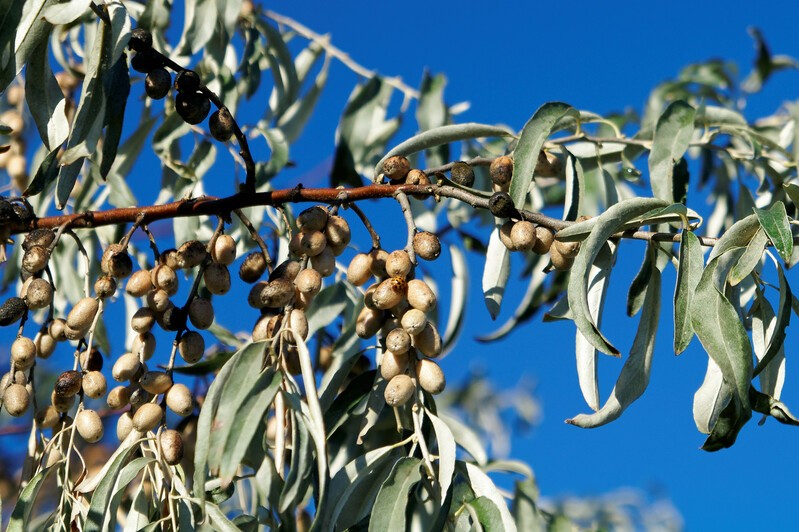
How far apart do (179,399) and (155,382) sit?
0.04m

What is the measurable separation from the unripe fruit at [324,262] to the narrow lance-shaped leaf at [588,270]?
33cm

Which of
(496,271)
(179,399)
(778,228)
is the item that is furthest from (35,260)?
(778,228)

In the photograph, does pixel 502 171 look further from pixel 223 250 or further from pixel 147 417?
pixel 147 417

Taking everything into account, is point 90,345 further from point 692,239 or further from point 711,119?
point 711,119

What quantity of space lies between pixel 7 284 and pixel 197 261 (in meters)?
0.97

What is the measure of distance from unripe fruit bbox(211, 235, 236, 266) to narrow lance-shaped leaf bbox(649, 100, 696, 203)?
69 centimetres

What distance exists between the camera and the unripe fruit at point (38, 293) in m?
1.27

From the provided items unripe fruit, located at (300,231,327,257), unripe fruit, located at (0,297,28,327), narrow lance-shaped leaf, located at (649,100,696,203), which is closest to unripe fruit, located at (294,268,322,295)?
unripe fruit, located at (300,231,327,257)

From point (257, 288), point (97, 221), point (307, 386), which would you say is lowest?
point (307, 386)

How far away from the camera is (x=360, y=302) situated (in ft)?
5.67

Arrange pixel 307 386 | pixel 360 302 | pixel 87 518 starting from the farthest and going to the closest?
pixel 360 302 < pixel 87 518 < pixel 307 386

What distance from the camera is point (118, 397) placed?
1229 millimetres

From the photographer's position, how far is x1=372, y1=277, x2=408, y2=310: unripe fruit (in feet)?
3.89

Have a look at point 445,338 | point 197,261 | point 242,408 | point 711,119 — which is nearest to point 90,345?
A: point 197,261
